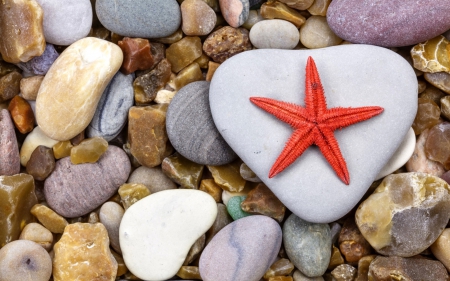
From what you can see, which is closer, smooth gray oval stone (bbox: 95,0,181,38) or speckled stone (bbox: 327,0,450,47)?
speckled stone (bbox: 327,0,450,47)

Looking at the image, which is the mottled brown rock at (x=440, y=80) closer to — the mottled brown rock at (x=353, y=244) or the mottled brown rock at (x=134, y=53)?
the mottled brown rock at (x=353, y=244)

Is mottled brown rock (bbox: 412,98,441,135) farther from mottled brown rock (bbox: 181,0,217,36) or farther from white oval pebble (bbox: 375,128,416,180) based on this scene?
mottled brown rock (bbox: 181,0,217,36)

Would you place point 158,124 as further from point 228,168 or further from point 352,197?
point 352,197

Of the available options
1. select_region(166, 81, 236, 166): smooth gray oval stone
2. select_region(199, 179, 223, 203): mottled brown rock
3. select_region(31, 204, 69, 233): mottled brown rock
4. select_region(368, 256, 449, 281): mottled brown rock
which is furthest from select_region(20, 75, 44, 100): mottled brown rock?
select_region(368, 256, 449, 281): mottled brown rock

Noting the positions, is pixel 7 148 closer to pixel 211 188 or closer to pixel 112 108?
pixel 112 108

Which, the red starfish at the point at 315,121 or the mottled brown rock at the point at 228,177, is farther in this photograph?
the mottled brown rock at the point at 228,177

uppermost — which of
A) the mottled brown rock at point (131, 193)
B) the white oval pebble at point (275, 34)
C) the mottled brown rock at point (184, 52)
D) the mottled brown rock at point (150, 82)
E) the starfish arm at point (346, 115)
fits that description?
the white oval pebble at point (275, 34)

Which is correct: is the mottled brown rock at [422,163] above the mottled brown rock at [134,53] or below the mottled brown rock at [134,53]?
below

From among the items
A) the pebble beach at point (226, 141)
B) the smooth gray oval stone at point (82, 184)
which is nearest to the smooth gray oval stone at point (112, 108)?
the pebble beach at point (226, 141)
